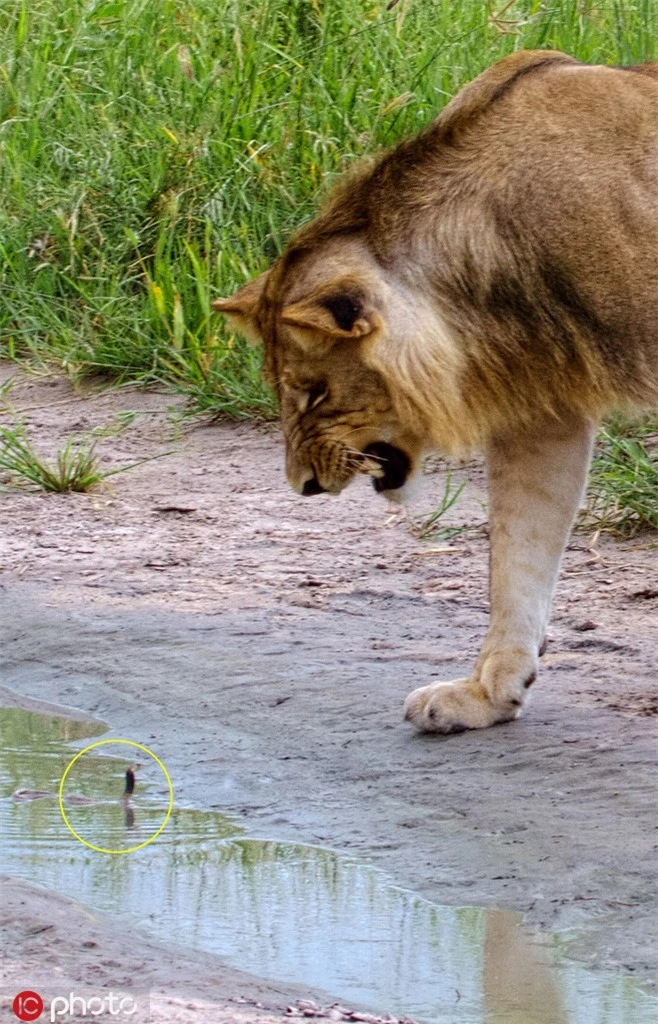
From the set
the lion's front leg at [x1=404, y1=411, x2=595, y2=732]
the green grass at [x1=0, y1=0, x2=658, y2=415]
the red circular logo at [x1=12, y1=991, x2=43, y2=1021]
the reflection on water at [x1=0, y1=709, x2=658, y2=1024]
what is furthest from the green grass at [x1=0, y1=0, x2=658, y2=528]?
the red circular logo at [x1=12, y1=991, x2=43, y2=1021]

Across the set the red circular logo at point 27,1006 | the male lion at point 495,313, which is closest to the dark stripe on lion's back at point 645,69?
the male lion at point 495,313

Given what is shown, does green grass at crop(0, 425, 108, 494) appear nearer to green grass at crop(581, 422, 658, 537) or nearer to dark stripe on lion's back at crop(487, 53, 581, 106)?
green grass at crop(581, 422, 658, 537)

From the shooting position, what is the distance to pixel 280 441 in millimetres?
6535

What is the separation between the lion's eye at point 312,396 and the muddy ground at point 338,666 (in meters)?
0.80

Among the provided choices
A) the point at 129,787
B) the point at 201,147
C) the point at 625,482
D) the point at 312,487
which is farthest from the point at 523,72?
the point at 201,147

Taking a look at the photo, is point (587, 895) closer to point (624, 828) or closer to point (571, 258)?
point (624, 828)

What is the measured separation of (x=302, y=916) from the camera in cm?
306

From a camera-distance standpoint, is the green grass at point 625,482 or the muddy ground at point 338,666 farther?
the green grass at point 625,482

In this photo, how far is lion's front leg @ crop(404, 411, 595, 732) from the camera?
387 cm

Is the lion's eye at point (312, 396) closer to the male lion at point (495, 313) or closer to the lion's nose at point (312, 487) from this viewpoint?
the male lion at point (495, 313)

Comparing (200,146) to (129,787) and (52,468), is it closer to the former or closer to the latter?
(52,468)

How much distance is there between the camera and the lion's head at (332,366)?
3.55 m

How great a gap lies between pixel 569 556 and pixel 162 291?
2554 mm

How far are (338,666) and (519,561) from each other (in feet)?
2.42
